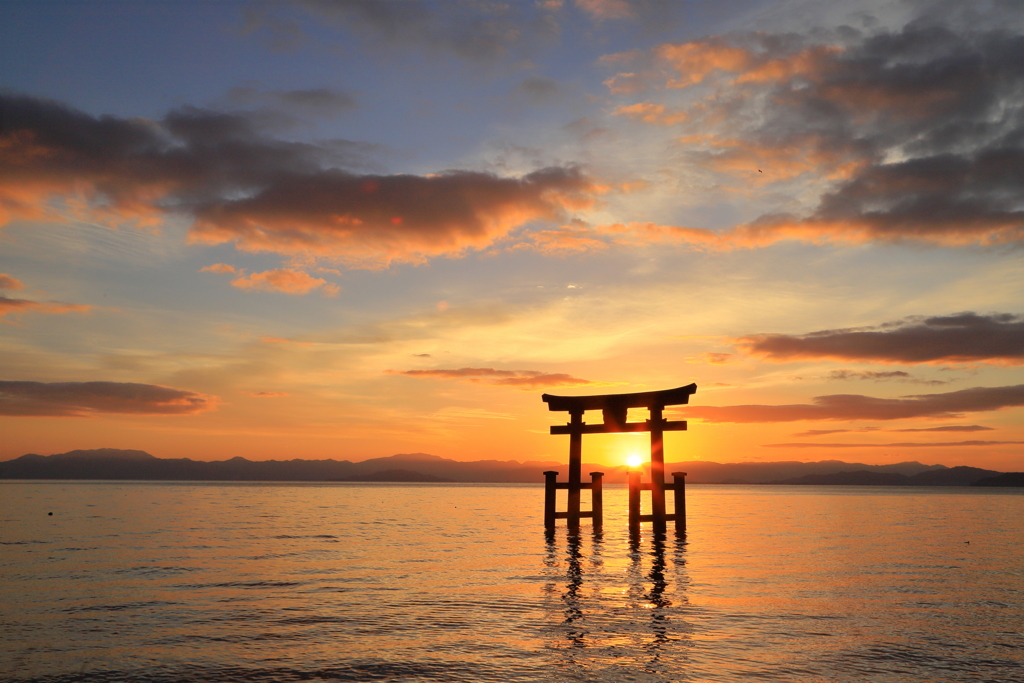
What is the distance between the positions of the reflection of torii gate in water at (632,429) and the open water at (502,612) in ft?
6.01

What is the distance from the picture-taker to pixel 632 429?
27766mm

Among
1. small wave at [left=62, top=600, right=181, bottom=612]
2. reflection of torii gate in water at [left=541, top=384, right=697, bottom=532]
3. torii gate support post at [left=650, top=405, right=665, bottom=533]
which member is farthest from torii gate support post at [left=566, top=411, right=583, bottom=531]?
small wave at [left=62, top=600, right=181, bottom=612]

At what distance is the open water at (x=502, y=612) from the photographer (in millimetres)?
9750

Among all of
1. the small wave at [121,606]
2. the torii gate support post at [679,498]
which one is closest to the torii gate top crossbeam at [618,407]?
the torii gate support post at [679,498]

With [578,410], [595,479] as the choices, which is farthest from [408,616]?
[595,479]

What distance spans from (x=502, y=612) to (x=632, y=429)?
15317 mm

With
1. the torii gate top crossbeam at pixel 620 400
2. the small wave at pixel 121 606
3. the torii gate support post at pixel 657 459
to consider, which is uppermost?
the torii gate top crossbeam at pixel 620 400

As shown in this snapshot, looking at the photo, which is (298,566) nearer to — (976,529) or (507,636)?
(507,636)

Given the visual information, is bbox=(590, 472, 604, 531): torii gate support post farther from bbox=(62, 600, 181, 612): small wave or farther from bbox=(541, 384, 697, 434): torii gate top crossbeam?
bbox=(62, 600, 181, 612): small wave

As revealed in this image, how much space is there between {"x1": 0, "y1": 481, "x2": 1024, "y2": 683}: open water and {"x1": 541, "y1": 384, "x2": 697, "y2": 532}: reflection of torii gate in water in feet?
6.01

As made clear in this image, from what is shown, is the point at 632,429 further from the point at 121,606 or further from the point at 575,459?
the point at 121,606

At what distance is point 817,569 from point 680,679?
14830mm

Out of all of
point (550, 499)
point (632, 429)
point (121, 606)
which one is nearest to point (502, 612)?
point (121, 606)

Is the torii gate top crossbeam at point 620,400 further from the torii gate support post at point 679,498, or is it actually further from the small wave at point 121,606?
the small wave at point 121,606
